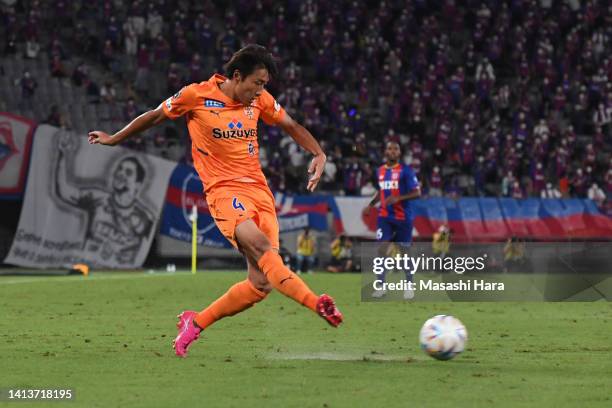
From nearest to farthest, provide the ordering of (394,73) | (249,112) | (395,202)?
(249,112) → (395,202) → (394,73)

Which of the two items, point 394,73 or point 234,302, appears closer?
point 234,302

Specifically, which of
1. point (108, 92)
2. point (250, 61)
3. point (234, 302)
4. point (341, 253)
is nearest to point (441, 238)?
point (341, 253)

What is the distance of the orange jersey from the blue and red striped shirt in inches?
373

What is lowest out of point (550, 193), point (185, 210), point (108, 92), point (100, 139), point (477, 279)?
point (477, 279)

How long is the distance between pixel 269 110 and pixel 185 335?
1958 mm

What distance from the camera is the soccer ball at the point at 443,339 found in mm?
9078

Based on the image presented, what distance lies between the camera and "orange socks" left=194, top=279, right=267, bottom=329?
938 cm

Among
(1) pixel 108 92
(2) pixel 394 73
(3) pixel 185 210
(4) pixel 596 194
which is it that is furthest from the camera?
(2) pixel 394 73

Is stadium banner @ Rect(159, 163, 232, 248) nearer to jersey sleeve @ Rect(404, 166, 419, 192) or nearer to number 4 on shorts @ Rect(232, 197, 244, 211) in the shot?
jersey sleeve @ Rect(404, 166, 419, 192)

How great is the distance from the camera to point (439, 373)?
8.41 metres

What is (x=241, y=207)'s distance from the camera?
9.14 m

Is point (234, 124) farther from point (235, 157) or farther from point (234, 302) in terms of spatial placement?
point (234, 302)

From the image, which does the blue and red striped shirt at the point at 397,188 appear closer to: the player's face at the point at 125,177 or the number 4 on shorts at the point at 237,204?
the number 4 on shorts at the point at 237,204

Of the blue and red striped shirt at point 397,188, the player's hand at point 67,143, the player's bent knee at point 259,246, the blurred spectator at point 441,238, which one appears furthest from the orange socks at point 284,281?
the player's hand at point 67,143
